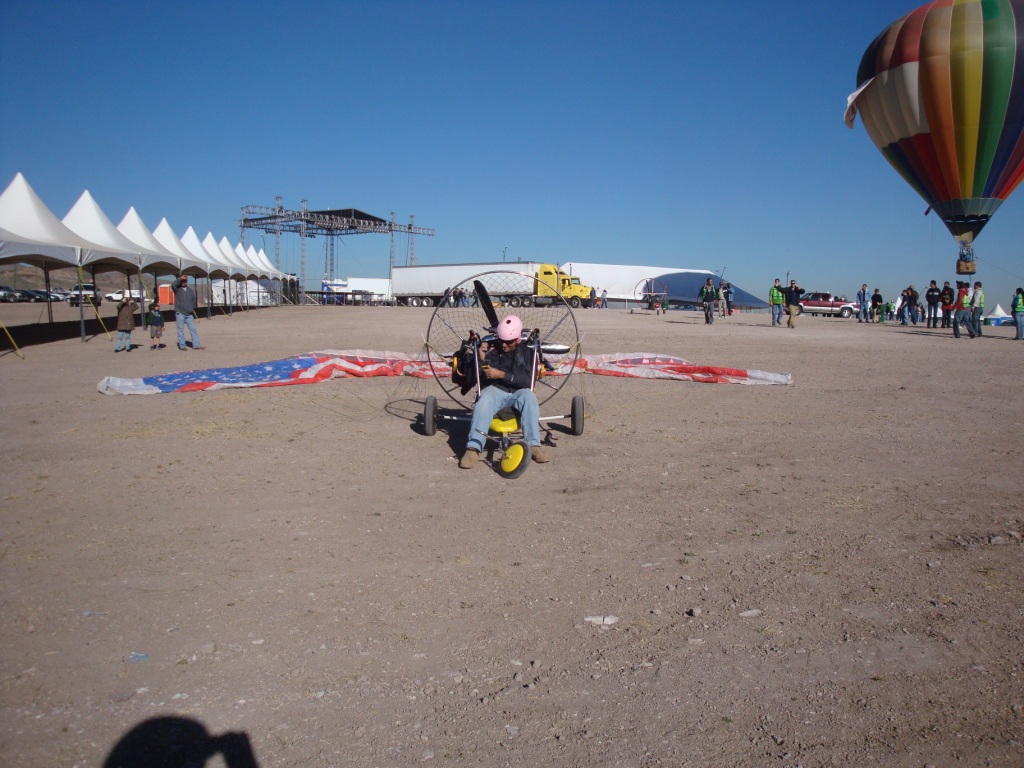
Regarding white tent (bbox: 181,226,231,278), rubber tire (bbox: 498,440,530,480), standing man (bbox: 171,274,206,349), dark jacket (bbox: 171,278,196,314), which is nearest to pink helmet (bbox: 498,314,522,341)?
rubber tire (bbox: 498,440,530,480)

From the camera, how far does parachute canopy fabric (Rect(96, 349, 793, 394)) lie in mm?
10812

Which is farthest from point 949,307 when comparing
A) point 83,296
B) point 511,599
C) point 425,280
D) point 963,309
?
point 425,280

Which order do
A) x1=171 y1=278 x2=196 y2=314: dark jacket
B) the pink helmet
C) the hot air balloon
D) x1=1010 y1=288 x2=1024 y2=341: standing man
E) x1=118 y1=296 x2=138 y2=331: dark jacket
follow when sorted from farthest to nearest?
x1=1010 y1=288 x2=1024 y2=341: standing man → the hot air balloon → x1=171 y1=278 x2=196 y2=314: dark jacket → x1=118 y1=296 x2=138 y2=331: dark jacket → the pink helmet

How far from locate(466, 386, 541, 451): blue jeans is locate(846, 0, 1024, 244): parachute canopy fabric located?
20372mm

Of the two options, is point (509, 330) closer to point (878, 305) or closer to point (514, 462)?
point (514, 462)

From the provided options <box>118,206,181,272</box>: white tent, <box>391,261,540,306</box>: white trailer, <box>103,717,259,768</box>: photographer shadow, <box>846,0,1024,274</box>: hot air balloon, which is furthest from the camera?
<box>391,261,540,306</box>: white trailer

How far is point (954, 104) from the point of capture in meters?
21.2

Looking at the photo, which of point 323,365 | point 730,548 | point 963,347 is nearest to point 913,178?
point 963,347

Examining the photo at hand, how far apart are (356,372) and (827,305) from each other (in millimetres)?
46413

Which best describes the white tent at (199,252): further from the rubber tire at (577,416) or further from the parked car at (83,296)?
the rubber tire at (577,416)

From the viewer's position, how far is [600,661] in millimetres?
3309

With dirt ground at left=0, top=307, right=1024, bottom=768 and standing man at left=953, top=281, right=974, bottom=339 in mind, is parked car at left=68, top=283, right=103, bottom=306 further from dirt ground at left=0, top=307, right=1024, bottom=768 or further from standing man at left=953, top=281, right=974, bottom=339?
standing man at left=953, top=281, right=974, bottom=339

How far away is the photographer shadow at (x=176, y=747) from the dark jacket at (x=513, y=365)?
4.79 m

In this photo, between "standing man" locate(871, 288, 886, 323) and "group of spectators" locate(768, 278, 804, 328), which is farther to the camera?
"standing man" locate(871, 288, 886, 323)
